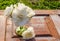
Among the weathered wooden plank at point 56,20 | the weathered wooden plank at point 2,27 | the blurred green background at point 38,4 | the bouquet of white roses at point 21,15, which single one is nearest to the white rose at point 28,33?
the bouquet of white roses at point 21,15

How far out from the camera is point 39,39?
1800 mm

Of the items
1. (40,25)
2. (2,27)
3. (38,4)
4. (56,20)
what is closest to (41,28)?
(40,25)

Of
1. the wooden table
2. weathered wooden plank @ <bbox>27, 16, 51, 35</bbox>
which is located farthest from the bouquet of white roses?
weathered wooden plank @ <bbox>27, 16, 51, 35</bbox>

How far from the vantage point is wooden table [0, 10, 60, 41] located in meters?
1.81

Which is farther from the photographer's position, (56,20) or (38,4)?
(38,4)

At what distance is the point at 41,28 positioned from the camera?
198cm

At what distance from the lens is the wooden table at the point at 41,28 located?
181 centimetres

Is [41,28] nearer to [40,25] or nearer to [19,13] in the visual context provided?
[40,25]

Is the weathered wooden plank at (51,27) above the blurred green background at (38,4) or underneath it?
underneath

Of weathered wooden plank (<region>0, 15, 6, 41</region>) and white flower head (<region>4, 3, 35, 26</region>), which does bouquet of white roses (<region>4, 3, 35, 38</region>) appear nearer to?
white flower head (<region>4, 3, 35, 26</region>)

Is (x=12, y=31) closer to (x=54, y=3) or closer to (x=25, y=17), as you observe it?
(x=25, y=17)

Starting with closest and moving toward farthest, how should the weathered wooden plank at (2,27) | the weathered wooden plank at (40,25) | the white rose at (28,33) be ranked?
the white rose at (28,33) → the weathered wooden plank at (2,27) → the weathered wooden plank at (40,25)

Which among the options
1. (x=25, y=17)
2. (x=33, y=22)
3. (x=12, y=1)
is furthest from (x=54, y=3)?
(x=25, y=17)

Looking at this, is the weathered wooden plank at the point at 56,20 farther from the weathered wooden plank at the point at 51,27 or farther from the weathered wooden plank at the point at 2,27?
the weathered wooden plank at the point at 2,27
